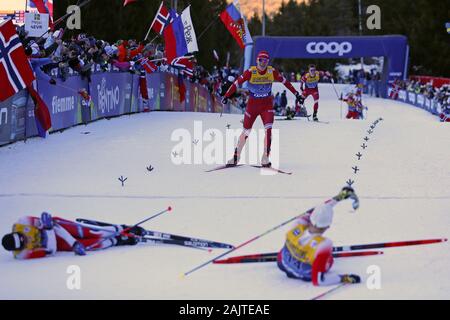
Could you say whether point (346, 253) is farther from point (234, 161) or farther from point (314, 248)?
point (234, 161)

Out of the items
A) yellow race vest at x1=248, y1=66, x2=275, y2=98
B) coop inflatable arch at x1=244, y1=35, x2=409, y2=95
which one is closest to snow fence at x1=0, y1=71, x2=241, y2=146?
yellow race vest at x1=248, y1=66, x2=275, y2=98

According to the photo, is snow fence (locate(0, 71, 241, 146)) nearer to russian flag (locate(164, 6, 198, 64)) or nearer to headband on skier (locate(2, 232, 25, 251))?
russian flag (locate(164, 6, 198, 64))

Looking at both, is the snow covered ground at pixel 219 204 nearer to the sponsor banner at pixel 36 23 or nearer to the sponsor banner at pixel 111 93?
the sponsor banner at pixel 111 93

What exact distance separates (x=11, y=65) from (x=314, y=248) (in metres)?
7.59

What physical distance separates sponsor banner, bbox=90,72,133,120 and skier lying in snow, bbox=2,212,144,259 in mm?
11669

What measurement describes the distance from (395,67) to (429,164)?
35.3 metres

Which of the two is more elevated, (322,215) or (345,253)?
(322,215)

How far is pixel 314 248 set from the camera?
256 inches

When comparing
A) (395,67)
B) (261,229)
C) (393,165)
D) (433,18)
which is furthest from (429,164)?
(433,18)

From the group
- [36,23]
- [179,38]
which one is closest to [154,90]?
[179,38]

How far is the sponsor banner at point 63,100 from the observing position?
53.8 ft

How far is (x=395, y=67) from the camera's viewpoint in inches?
1891

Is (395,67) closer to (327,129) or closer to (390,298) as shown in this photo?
(327,129)

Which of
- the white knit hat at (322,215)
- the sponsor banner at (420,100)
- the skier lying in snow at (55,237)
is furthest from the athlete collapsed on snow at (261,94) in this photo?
the sponsor banner at (420,100)
